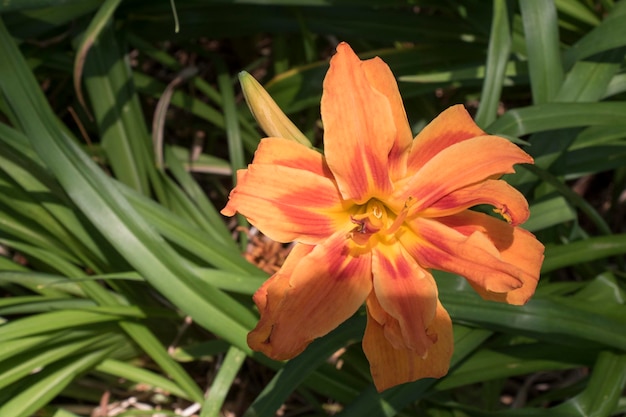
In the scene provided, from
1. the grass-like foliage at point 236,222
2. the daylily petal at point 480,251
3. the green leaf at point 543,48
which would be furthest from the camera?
the green leaf at point 543,48

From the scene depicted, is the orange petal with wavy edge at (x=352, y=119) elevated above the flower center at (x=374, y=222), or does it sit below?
above

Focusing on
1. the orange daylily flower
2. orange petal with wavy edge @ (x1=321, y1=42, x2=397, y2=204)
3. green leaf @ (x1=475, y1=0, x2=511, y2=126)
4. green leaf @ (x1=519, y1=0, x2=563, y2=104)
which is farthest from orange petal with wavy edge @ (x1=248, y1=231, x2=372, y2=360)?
green leaf @ (x1=519, y1=0, x2=563, y2=104)

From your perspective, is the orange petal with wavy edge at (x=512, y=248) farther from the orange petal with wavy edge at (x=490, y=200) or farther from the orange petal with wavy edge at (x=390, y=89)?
the orange petal with wavy edge at (x=390, y=89)

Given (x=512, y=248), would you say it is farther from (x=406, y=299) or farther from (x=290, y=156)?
(x=290, y=156)

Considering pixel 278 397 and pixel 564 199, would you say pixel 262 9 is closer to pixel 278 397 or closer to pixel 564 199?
pixel 564 199

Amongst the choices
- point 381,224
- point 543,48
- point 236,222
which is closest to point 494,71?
point 543,48

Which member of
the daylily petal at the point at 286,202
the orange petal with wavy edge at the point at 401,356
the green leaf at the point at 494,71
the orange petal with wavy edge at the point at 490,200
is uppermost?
the green leaf at the point at 494,71

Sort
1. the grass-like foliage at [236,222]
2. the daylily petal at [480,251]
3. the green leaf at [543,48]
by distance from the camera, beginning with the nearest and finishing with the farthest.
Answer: the daylily petal at [480,251]
the grass-like foliage at [236,222]
the green leaf at [543,48]

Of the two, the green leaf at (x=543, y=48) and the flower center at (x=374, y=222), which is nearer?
the flower center at (x=374, y=222)

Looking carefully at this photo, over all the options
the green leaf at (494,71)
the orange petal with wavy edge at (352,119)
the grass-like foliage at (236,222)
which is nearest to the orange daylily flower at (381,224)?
the orange petal with wavy edge at (352,119)
